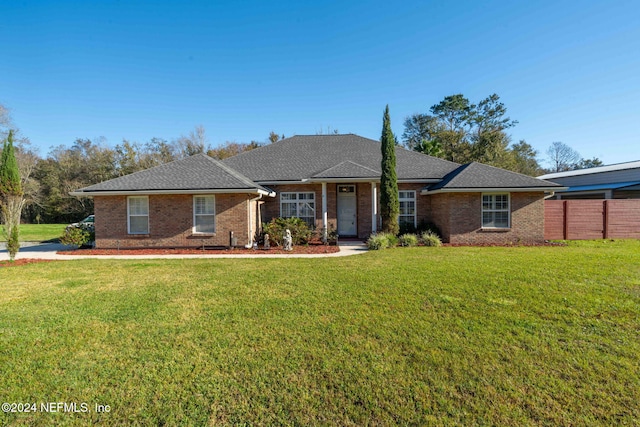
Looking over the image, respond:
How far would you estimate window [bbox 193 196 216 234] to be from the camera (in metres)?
12.6

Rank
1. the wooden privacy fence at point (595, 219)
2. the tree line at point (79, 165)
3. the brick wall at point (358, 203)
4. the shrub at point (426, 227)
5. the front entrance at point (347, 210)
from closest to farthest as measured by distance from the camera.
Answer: the wooden privacy fence at point (595, 219), the shrub at point (426, 227), the brick wall at point (358, 203), the front entrance at point (347, 210), the tree line at point (79, 165)

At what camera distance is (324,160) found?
17.2 m

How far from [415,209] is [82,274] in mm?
13803

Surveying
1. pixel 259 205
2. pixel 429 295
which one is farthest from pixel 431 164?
pixel 429 295

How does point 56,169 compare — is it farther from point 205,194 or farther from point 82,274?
point 82,274

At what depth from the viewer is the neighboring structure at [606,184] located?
888 inches

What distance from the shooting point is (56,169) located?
3791 centimetres

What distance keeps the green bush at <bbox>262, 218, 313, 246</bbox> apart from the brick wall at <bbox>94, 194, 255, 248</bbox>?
3.70 ft

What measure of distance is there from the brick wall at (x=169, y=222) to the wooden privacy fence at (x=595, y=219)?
14.9 meters

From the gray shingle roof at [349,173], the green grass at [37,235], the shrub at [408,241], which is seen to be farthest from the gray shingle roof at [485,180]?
the green grass at [37,235]

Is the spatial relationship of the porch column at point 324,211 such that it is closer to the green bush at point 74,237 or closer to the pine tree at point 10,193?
the green bush at point 74,237

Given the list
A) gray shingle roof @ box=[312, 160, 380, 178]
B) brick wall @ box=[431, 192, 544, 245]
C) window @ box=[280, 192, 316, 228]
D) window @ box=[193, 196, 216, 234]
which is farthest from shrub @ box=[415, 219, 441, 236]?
window @ box=[193, 196, 216, 234]

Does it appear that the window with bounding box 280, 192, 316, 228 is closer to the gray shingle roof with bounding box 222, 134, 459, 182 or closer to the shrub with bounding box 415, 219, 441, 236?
the gray shingle roof with bounding box 222, 134, 459, 182

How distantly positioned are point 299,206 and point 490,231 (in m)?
9.32
